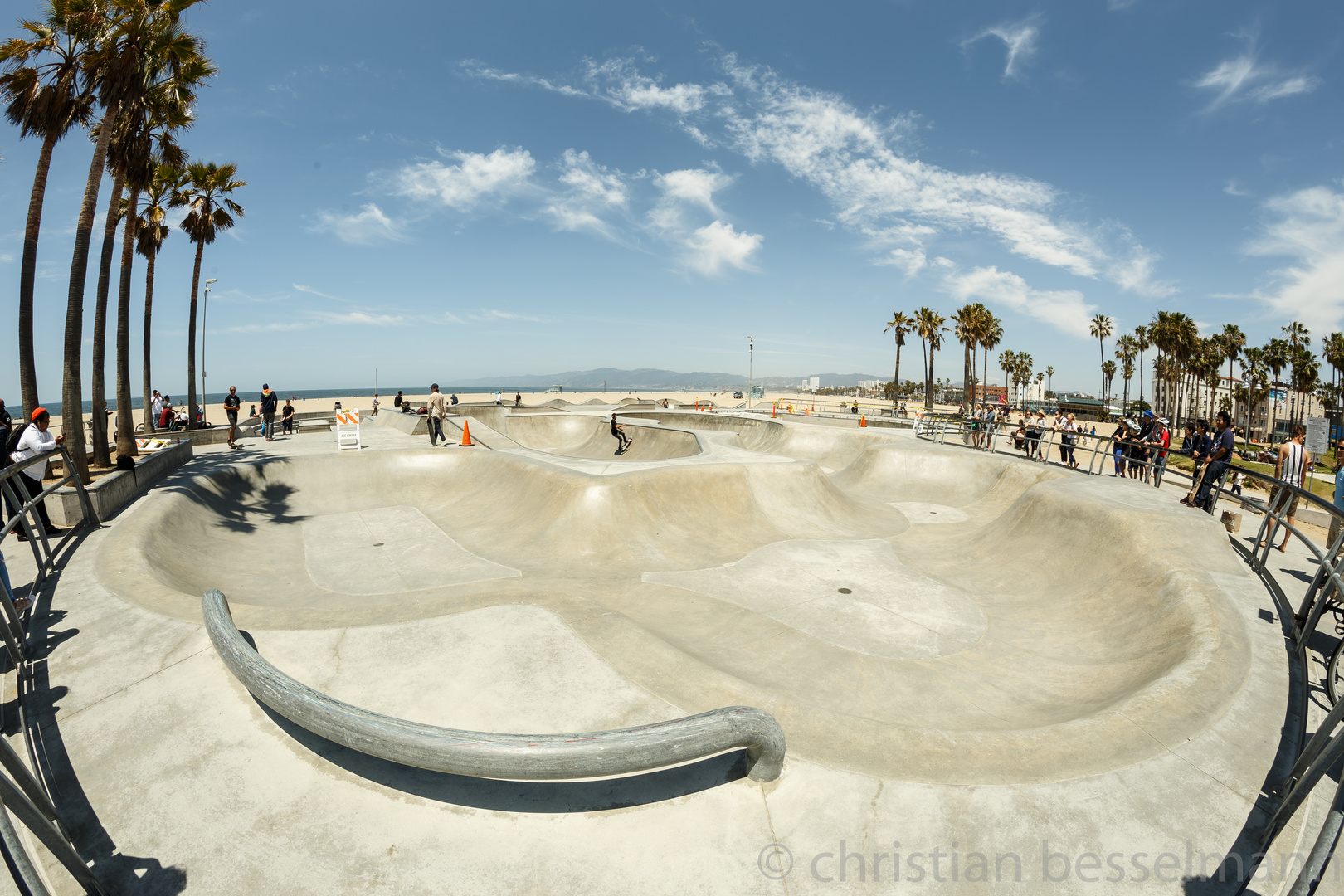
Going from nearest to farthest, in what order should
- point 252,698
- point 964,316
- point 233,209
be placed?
1. point 252,698
2. point 233,209
3. point 964,316

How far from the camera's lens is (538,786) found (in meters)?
3.62

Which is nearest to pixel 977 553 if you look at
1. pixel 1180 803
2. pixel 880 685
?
pixel 880 685

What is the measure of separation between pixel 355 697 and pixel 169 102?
18455 mm

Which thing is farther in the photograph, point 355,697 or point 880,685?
point 880,685

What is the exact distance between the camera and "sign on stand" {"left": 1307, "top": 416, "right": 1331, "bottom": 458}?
9711 millimetres

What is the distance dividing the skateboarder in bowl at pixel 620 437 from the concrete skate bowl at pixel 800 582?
6.31 m

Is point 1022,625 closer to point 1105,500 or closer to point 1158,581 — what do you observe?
point 1158,581

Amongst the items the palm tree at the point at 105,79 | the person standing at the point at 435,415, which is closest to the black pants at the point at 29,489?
the palm tree at the point at 105,79

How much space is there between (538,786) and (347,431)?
60.4 ft

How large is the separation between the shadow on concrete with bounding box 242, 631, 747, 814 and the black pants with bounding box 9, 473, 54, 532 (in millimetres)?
6809

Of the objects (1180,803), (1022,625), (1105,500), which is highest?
(1105,500)

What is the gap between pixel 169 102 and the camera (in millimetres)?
14312

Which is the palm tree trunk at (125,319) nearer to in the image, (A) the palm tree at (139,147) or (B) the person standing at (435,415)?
(A) the palm tree at (139,147)

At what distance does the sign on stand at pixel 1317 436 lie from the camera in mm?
9711
